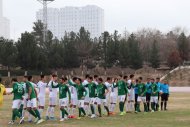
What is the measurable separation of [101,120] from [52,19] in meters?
171

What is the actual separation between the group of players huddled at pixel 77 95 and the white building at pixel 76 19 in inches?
6202

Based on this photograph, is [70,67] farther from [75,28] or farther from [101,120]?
[75,28]

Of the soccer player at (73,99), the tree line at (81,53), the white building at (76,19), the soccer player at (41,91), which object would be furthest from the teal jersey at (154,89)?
the white building at (76,19)

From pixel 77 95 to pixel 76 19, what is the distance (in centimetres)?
16605

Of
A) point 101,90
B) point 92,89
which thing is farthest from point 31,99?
point 101,90

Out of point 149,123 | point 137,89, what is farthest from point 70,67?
point 149,123

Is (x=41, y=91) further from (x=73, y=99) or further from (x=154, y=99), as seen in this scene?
(x=154, y=99)

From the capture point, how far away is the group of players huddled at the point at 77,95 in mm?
19328

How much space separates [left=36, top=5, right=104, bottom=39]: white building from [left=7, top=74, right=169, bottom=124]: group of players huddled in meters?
158

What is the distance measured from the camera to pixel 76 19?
186250 millimetres

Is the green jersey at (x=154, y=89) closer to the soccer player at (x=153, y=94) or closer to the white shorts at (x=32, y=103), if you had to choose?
the soccer player at (x=153, y=94)

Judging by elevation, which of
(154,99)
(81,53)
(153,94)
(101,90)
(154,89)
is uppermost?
(81,53)

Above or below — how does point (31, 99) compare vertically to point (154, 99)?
above

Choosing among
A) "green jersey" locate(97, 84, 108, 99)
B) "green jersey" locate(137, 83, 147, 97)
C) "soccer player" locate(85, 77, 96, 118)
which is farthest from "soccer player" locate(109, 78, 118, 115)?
"soccer player" locate(85, 77, 96, 118)
